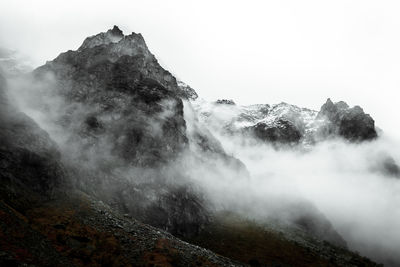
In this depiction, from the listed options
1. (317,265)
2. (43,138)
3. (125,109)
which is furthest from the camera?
(125,109)

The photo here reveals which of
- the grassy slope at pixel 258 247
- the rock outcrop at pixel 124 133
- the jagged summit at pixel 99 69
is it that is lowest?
the grassy slope at pixel 258 247

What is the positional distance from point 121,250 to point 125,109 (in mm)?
104777

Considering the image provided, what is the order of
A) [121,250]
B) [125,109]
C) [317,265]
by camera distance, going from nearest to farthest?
[121,250] → [317,265] → [125,109]

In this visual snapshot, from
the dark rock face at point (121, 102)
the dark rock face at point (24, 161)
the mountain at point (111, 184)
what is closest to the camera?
the mountain at point (111, 184)

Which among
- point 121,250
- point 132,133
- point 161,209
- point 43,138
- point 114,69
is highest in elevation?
point 114,69

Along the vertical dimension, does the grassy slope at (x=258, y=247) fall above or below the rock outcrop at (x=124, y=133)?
below

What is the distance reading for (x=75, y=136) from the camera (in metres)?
142

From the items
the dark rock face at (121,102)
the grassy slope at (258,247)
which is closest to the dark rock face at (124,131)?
the dark rock face at (121,102)

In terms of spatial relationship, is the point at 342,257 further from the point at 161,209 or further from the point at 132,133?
the point at 132,133

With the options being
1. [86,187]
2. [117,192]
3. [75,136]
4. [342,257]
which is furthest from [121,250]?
[342,257]

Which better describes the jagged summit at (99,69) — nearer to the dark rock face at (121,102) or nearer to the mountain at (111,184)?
the dark rock face at (121,102)

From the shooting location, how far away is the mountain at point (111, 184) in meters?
72.0

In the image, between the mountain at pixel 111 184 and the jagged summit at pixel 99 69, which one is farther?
the jagged summit at pixel 99 69

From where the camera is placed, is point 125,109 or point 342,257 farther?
point 125,109
